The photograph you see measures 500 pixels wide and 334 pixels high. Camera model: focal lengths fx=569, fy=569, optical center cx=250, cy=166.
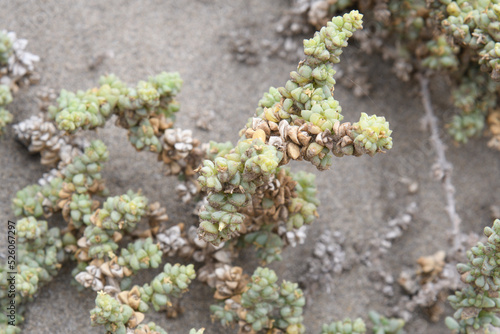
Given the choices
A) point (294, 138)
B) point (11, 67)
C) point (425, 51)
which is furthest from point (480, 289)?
point (11, 67)

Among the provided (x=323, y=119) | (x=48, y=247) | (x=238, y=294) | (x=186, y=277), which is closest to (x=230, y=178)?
(x=323, y=119)

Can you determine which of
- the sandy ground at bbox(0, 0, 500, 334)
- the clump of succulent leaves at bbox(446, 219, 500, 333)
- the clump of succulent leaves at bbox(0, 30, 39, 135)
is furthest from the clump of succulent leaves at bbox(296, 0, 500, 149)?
the clump of succulent leaves at bbox(0, 30, 39, 135)

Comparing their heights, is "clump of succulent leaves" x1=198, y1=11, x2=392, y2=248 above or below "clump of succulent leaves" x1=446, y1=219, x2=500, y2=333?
above

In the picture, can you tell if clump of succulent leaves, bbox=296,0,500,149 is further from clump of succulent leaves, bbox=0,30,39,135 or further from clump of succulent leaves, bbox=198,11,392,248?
clump of succulent leaves, bbox=0,30,39,135

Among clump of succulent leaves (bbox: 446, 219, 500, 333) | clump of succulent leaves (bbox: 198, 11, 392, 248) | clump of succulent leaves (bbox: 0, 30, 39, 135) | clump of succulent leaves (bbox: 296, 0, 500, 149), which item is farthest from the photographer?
clump of succulent leaves (bbox: 296, 0, 500, 149)

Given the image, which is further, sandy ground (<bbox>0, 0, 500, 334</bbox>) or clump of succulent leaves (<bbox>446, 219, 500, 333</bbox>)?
sandy ground (<bbox>0, 0, 500, 334</bbox>)

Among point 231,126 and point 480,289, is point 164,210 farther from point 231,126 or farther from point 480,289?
point 480,289

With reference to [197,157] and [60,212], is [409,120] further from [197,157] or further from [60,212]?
[60,212]
